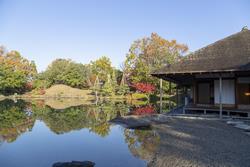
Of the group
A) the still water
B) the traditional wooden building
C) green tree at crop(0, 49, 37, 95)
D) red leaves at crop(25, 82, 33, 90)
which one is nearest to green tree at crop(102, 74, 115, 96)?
green tree at crop(0, 49, 37, 95)

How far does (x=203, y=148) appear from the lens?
7773 mm

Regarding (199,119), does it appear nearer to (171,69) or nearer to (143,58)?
(171,69)

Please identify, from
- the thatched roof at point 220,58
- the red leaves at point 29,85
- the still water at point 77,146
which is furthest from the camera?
the red leaves at point 29,85

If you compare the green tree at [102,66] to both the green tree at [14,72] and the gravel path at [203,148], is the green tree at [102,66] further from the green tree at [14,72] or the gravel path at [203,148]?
the gravel path at [203,148]

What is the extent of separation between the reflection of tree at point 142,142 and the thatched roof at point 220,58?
15.3ft

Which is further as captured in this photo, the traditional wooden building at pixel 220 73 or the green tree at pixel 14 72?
the green tree at pixel 14 72

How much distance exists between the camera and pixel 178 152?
749 centimetres

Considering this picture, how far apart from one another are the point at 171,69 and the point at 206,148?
8.06m

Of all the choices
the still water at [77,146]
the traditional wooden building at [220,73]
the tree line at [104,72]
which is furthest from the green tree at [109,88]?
the still water at [77,146]

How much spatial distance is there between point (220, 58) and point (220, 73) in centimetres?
175

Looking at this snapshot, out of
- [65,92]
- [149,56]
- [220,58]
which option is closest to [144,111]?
[220,58]

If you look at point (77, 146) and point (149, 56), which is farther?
point (149, 56)

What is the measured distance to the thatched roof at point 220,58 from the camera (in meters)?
13.3

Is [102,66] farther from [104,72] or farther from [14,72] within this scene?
[14,72]
